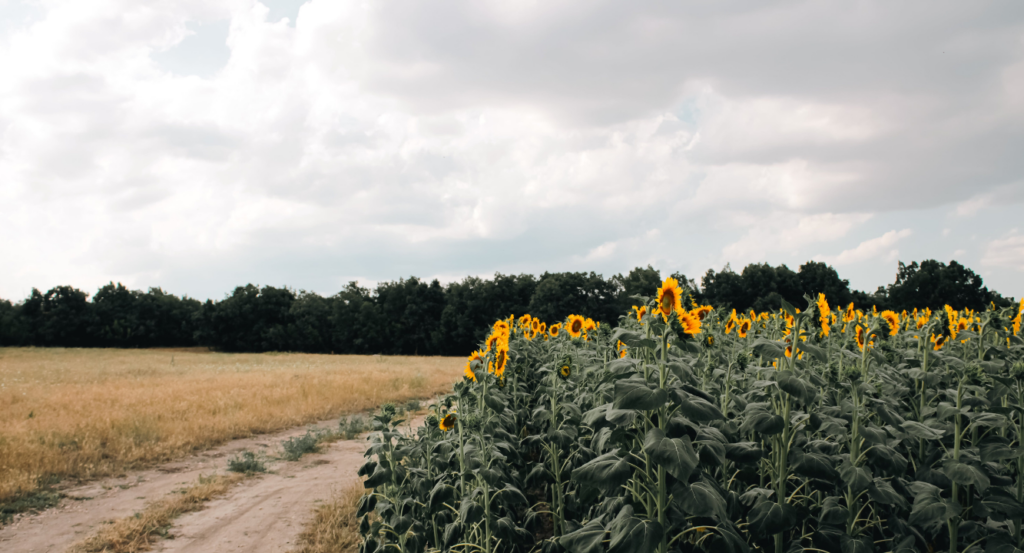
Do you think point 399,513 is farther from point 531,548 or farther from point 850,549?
point 850,549

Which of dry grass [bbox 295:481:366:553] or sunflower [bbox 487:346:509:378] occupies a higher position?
sunflower [bbox 487:346:509:378]

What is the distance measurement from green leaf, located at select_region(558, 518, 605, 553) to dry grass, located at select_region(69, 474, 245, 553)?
17.6ft

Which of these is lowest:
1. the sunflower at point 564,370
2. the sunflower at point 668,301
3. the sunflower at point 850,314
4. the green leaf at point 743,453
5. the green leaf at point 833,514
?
the green leaf at point 833,514

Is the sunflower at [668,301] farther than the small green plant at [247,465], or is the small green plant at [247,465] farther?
the small green plant at [247,465]

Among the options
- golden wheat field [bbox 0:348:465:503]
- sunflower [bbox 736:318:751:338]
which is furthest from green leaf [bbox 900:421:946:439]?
golden wheat field [bbox 0:348:465:503]

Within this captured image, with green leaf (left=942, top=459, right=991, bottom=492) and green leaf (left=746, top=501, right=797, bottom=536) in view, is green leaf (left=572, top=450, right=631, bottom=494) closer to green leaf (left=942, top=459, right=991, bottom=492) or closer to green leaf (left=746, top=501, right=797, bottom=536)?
green leaf (left=746, top=501, right=797, bottom=536)

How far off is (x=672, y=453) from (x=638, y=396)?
0.26 meters

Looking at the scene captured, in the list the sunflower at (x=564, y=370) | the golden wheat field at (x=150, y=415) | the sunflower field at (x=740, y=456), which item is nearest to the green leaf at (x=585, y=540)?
the sunflower field at (x=740, y=456)

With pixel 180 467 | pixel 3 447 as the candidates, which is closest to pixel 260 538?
pixel 180 467

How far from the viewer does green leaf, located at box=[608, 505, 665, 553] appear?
231cm

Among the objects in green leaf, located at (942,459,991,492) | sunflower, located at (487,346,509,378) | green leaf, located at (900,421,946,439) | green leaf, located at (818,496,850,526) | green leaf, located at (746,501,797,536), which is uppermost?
sunflower, located at (487,346,509,378)

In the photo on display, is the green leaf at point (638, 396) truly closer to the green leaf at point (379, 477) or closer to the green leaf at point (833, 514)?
the green leaf at point (833, 514)

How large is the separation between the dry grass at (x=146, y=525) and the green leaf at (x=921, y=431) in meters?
6.92

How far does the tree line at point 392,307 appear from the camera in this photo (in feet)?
188
